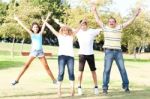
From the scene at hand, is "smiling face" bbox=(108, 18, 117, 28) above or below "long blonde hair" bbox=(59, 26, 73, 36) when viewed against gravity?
above

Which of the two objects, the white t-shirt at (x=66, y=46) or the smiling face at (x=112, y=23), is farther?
the smiling face at (x=112, y=23)

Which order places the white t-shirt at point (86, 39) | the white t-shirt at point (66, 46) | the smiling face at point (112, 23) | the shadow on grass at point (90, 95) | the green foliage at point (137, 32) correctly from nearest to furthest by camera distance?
the shadow on grass at point (90, 95), the white t-shirt at point (66, 46), the white t-shirt at point (86, 39), the smiling face at point (112, 23), the green foliage at point (137, 32)

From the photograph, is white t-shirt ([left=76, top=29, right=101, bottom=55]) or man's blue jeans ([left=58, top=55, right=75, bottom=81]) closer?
man's blue jeans ([left=58, top=55, right=75, bottom=81])

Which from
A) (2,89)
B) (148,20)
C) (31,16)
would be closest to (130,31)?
(148,20)

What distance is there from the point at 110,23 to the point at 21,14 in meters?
43.3

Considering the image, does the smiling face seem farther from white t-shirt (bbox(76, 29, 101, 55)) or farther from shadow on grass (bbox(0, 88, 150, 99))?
shadow on grass (bbox(0, 88, 150, 99))

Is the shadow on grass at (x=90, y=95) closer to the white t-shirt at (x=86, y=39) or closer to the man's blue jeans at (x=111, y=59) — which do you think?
Answer: the man's blue jeans at (x=111, y=59)

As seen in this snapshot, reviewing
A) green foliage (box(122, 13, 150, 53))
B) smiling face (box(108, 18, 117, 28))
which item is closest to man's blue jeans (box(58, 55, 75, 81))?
smiling face (box(108, 18, 117, 28))

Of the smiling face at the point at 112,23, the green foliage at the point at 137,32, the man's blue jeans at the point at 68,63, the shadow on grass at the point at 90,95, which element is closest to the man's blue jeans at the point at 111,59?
the shadow on grass at the point at 90,95

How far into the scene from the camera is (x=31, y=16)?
2303 inches

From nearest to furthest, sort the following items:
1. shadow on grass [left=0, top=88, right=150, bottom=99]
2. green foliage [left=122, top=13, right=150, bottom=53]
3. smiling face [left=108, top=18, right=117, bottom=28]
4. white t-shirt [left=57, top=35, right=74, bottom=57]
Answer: shadow on grass [left=0, top=88, right=150, bottom=99], white t-shirt [left=57, top=35, right=74, bottom=57], smiling face [left=108, top=18, right=117, bottom=28], green foliage [left=122, top=13, right=150, bottom=53]

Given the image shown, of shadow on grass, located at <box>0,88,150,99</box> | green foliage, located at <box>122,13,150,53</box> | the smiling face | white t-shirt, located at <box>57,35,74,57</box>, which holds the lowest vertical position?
green foliage, located at <box>122,13,150,53</box>

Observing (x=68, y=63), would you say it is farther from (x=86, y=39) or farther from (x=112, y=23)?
(x=112, y=23)

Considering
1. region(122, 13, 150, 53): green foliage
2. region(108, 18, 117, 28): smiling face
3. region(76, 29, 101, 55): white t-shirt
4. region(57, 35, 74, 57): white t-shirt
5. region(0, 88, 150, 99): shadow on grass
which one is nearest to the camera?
region(0, 88, 150, 99): shadow on grass
